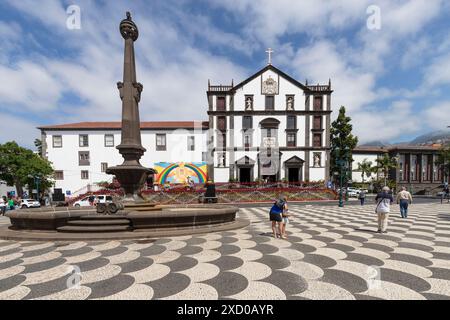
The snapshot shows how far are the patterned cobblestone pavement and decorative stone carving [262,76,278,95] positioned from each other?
103 ft

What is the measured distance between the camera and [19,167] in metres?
28.2

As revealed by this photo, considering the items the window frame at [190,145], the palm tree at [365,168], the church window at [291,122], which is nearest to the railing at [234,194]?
the window frame at [190,145]

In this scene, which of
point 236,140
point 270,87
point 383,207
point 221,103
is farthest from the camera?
point 221,103

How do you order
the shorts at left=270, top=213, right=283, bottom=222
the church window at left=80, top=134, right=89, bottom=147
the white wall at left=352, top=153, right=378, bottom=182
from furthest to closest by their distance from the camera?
1. the white wall at left=352, top=153, right=378, bottom=182
2. the church window at left=80, top=134, right=89, bottom=147
3. the shorts at left=270, top=213, right=283, bottom=222

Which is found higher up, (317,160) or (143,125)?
(143,125)

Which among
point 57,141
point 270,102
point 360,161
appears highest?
point 270,102

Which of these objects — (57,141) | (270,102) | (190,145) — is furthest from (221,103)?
(57,141)

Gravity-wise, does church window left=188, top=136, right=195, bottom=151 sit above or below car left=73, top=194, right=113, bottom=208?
above

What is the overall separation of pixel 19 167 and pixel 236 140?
30.4 m

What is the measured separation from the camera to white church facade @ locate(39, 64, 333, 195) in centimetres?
3338

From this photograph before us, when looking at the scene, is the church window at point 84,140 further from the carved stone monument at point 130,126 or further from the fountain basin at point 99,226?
the fountain basin at point 99,226

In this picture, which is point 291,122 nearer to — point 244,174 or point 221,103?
point 244,174

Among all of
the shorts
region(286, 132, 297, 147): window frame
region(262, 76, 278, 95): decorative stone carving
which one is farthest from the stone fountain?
region(262, 76, 278, 95): decorative stone carving

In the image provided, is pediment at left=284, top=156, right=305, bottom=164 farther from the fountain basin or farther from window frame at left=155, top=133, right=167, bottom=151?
the fountain basin
